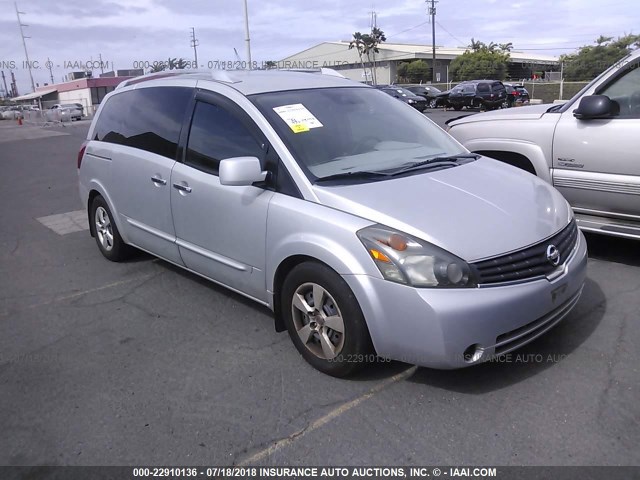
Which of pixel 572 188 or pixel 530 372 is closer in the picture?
pixel 530 372

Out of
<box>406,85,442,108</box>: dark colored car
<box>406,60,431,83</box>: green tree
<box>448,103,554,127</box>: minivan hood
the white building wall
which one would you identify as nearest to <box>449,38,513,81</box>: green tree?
<box>406,60,431,83</box>: green tree

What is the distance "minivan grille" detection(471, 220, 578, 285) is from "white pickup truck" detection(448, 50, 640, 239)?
187 centimetres

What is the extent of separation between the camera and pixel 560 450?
2623 mm

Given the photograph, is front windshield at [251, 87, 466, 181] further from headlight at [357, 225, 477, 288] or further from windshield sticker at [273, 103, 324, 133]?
headlight at [357, 225, 477, 288]

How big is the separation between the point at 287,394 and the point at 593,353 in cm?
193

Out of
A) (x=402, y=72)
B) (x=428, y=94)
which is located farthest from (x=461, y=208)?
(x=402, y=72)

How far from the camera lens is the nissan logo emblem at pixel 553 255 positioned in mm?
3131

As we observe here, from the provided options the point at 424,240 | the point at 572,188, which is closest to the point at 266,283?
the point at 424,240

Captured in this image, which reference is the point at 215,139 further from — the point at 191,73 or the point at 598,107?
the point at 598,107

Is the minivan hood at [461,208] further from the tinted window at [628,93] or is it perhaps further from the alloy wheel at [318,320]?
the tinted window at [628,93]

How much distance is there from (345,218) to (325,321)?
2.02ft

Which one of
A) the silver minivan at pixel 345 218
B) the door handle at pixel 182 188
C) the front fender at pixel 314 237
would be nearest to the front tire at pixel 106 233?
the silver minivan at pixel 345 218

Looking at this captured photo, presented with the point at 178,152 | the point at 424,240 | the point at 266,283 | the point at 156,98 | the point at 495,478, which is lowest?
the point at 495,478

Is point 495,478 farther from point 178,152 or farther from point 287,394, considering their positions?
point 178,152
